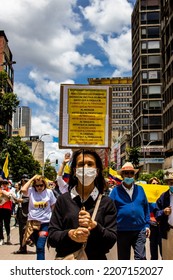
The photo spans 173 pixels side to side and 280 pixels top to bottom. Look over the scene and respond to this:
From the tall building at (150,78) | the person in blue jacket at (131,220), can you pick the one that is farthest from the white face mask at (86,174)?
the tall building at (150,78)

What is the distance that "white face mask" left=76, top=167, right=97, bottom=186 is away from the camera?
3561 millimetres

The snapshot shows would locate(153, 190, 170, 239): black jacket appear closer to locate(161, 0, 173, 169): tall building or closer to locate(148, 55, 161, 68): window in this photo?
locate(161, 0, 173, 169): tall building

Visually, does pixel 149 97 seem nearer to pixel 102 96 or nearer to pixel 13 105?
pixel 13 105

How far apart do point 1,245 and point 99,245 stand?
984 cm

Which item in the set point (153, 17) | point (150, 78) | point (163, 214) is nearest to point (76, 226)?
point (163, 214)

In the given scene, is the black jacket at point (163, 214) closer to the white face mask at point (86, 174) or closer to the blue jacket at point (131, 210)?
the blue jacket at point (131, 210)

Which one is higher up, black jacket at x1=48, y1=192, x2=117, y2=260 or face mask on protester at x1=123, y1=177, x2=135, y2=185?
face mask on protester at x1=123, y1=177, x2=135, y2=185

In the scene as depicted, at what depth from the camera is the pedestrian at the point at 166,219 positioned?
637cm

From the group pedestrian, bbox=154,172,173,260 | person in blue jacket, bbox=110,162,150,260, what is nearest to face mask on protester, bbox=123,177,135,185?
person in blue jacket, bbox=110,162,150,260

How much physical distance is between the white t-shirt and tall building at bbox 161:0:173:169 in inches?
1951

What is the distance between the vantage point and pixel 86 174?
3578 mm

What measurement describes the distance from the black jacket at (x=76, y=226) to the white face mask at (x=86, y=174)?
5.1 inches
